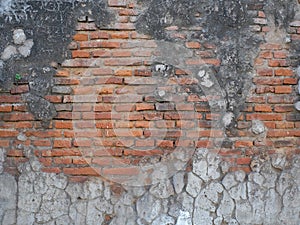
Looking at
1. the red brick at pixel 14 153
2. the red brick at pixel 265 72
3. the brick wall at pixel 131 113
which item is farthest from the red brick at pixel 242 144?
the red brick at pixel 14 153

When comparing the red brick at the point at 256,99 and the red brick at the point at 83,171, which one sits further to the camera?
the red brick at the point at 256,99

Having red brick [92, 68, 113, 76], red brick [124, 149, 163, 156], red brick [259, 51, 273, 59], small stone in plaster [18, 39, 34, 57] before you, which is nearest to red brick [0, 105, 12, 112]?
small stone in plaster [18, 39, 34, 57]

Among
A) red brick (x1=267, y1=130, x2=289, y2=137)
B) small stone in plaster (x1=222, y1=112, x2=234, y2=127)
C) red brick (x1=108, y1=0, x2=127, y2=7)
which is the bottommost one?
red brick (x1=267, y1=130, x2=289, y2=137)

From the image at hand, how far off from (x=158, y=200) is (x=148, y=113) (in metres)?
0.63

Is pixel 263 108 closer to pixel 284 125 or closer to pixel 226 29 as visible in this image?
pixel 284 125

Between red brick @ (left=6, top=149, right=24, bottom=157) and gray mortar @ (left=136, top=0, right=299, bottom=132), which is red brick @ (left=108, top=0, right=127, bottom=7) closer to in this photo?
gray mortar @ (left=136, top=0, right=299, bottom=132)

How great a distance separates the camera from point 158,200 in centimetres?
378

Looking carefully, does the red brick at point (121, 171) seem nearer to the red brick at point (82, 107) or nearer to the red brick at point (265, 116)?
the red brick at point (82, 107)

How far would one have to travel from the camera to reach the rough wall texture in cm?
379

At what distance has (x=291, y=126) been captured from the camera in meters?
3.91

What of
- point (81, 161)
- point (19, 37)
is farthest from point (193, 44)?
point (19, 37)

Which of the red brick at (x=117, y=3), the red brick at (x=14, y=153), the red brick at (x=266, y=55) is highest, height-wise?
the red brick at (x=117, y=3)

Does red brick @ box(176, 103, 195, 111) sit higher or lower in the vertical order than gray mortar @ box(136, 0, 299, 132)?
lower

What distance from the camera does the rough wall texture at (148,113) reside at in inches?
149
